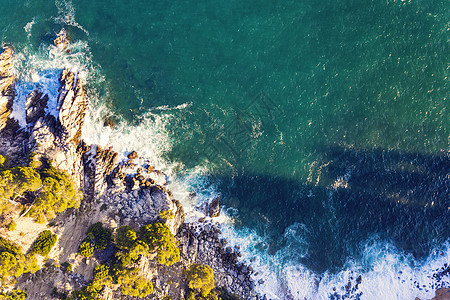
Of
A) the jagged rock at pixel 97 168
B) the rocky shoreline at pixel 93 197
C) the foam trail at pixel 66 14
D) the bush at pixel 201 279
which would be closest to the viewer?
the bush at pixel 201 279

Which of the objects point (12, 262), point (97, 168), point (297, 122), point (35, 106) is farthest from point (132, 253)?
point (297, 122)

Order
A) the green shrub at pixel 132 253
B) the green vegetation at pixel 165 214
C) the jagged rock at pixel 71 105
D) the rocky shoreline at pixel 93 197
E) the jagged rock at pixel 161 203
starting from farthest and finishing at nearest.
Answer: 1. the jagged rock at pixel 71 105
2. the jagged rock at pixel 161 203
3. the green vegetation at pixel 165 214
4. the rocky shoreline at pixel 93 197
5. the green shrub at pixel 132 253

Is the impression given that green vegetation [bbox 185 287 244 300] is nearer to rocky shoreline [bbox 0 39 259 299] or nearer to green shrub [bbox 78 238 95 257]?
rocky shoreline [bbox 0 39 259 299]

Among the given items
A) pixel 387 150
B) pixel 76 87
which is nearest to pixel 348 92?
pixel 387 150

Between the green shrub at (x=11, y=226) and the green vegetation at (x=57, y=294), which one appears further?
the green vegetation at (x=57, y=294)

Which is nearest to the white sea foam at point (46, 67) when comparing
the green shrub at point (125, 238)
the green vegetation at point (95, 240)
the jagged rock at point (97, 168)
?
the jagged rock at point (97, 168)

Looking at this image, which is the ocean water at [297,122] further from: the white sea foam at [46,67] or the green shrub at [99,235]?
the green shrub at [99,235]
